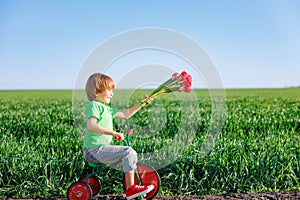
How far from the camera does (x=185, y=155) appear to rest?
20.0 feet

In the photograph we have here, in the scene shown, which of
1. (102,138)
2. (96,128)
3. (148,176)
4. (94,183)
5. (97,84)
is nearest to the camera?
(96,128)

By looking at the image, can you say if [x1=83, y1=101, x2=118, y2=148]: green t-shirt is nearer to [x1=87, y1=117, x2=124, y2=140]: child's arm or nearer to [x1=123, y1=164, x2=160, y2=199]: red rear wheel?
[x1=87, y1=117, x2=124, y2=140]: child's arm

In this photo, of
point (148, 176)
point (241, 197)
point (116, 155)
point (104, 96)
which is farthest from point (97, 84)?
point (241, 197)

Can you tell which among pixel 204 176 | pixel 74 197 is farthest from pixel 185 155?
pixel 74 197

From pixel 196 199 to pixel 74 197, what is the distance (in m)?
1.53

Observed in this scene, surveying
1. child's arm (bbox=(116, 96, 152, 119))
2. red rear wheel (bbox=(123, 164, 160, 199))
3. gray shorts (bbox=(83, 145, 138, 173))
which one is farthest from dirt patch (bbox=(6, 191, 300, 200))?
child's arm (bbox=(116, 96, 152, 119))

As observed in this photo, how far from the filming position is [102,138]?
4734 millimetres

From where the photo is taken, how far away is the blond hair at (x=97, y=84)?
4570 mm

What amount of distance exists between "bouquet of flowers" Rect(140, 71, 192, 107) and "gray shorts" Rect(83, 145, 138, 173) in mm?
596

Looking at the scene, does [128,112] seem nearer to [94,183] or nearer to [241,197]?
[94,183]

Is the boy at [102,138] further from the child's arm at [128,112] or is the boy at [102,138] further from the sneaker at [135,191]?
the child's arm at [128,112]

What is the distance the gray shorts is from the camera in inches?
180

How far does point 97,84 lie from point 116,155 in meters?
0.84

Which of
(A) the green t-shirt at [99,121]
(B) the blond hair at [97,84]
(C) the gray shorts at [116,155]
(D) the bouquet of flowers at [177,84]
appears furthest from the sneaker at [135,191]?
(B) the blond hair at [97,84]
